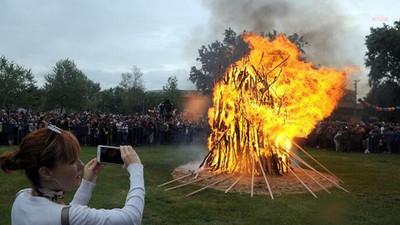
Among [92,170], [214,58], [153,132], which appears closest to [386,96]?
[214,58]

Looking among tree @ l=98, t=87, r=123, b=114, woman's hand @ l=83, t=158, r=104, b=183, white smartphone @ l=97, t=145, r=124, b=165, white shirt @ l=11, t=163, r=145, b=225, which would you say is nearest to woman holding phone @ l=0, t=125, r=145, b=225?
white shirt @ l=11, t=163, r=145, b=225

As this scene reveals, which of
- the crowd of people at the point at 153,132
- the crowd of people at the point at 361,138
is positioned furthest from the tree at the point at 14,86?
the crowd of people at the point at 361,138

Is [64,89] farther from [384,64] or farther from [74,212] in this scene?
[74,212]

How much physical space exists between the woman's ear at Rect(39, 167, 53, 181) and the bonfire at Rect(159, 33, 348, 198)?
28.1 ft

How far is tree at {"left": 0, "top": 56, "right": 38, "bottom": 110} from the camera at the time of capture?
149ft

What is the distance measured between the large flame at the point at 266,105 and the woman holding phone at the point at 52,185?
8.47 metres

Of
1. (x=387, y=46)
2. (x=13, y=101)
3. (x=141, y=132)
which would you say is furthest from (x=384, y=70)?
(x=13, y=101)

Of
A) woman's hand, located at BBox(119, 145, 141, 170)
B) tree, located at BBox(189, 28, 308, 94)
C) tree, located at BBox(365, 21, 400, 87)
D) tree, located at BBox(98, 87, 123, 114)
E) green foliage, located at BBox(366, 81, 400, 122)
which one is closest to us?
woman's hand, located at BBox(119, 145, 141, 170)

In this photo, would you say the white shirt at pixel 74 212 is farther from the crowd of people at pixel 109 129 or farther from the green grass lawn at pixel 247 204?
the crowd of people at pixel 109 129

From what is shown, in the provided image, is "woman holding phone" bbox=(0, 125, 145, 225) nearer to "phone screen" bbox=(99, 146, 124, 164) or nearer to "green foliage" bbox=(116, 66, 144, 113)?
"phone screen" bbox=(99, 146, 124, 164)

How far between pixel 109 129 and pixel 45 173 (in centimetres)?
1934

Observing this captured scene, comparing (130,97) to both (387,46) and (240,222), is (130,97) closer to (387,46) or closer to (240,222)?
(387,46)

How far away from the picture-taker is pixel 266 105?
11.0 meters

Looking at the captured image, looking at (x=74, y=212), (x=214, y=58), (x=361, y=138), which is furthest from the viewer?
(x=214, y=58)
